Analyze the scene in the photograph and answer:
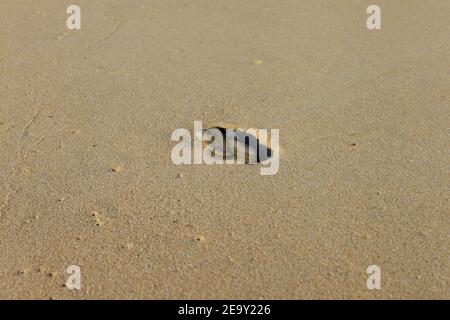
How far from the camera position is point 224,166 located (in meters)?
3.64

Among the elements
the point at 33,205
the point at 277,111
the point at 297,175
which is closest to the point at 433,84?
the point at 277,111

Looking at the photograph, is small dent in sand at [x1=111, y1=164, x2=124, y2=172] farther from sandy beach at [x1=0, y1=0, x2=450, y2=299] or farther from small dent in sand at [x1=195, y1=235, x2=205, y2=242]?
small dent in sand at [x1=195, y1=235, x2=205, y2=242]

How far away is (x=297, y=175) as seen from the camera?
355cm

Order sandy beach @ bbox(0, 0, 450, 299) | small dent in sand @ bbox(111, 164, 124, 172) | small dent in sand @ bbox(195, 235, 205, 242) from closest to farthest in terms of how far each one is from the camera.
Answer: sandy beach @ bbox(0, 0, 450, 299) → small dent in sand @ bbox(195, 235, 205, 242) → small dent in sand @ bbox(111, 164, 124, 172)

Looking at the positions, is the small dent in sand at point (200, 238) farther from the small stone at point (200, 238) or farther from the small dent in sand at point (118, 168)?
the small dent in sand at point (118, 168)

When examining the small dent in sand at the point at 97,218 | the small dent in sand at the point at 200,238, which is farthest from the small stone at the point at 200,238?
the small dent in sand at the point at 97,218

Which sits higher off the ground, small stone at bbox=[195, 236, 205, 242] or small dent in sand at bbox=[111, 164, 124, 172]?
small dent in sand at bbox=[111, 164, 124, 172]

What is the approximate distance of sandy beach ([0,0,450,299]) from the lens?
2.88m

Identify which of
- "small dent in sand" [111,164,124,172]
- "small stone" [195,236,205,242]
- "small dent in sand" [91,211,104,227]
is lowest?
"small stone" [195,236,205,242]

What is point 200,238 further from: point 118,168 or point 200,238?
point 118,168

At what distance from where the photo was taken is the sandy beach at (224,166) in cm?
288

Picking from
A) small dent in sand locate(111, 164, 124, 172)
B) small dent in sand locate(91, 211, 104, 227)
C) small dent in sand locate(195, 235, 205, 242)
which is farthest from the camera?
small dent in sand locate(111, 164, 124, 172)

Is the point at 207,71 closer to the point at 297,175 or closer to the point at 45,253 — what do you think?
the point at 297,175

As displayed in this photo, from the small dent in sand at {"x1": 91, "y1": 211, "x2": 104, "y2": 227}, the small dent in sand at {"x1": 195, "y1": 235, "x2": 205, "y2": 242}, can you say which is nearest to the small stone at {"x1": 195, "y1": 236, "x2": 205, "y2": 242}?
the small dent in sand at {"x1": 195, "y1": 235, "x2": 205, "y2": 242}
